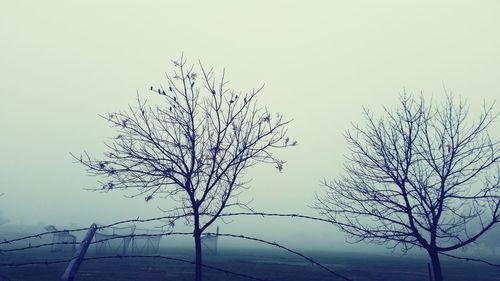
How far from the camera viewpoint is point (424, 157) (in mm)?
8953

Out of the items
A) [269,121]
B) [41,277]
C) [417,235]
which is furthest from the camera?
[41,277]

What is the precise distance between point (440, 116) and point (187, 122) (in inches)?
267

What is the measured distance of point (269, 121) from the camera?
6398 millimetres

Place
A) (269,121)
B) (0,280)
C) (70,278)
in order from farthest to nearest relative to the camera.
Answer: (0,280) → (269,121) → (70,278)

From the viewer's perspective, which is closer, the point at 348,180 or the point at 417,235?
the point at 417,235

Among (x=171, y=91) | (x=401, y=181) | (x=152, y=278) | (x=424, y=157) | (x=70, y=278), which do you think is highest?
(x=171, y=91)

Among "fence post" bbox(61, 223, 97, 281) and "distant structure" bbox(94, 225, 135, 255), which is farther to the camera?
"distant structure" bbox(94, 225, 135, 255)

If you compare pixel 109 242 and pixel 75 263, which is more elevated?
pixel 75 263

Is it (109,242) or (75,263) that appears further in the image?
(109,242)

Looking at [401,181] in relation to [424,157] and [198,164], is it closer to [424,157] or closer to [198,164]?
[424,157]

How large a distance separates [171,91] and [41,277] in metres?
14.9

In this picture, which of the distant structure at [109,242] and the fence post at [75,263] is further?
the distant structure at [109,242]

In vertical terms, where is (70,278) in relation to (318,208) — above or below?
below

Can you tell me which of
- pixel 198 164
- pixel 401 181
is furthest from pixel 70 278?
pixel 401 181
